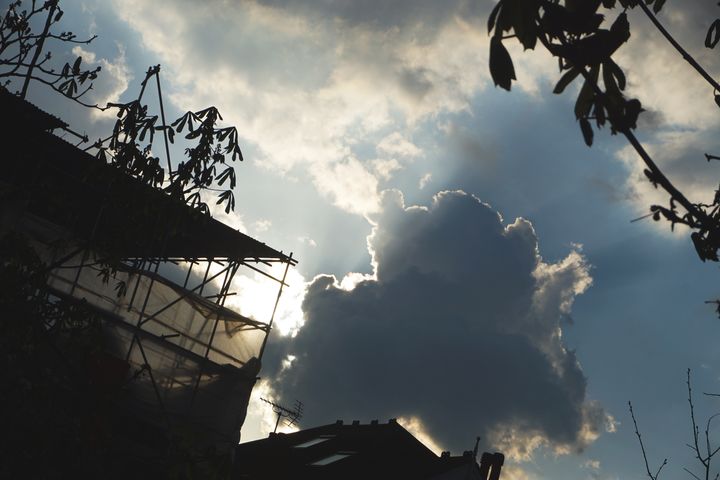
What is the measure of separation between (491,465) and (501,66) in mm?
25211

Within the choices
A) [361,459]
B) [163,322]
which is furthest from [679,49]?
[361,459]

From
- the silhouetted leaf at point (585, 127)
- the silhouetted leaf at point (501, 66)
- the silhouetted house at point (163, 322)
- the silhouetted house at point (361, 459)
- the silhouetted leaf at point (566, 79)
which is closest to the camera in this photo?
the silhouetted leaf at point (501, 66)

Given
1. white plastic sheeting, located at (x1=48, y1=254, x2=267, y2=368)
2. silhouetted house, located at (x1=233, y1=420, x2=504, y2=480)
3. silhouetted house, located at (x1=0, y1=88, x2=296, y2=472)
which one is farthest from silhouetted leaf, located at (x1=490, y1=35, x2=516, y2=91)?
silhouetted house, located at (x1=233, y1=420, x2=504, y2=480)

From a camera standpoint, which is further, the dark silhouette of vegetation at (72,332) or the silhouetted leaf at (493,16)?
the dark silhouette of vegetation at (72,332)

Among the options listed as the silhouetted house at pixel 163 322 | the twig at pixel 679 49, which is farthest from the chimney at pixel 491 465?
the twig at pixel 679 49

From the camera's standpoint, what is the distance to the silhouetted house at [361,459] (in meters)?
24.2

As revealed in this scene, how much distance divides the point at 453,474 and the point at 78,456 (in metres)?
21.7

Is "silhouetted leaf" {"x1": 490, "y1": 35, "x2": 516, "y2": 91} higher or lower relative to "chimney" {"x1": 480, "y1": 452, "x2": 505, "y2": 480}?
lower

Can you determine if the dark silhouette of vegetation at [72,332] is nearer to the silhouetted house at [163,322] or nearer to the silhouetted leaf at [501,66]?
the silhouetted leaf at [501,66]

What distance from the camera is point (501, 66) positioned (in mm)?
1846

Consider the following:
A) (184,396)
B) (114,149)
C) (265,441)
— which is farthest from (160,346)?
(265,441)

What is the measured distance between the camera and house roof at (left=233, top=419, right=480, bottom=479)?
79.6ft

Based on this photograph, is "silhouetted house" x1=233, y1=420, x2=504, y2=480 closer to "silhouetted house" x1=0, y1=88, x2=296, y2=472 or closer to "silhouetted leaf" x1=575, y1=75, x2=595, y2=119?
"silhouetted house" x1=0, y1=88, x2=296, y2=472

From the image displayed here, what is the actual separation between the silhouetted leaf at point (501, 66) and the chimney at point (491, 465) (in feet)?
81.6
